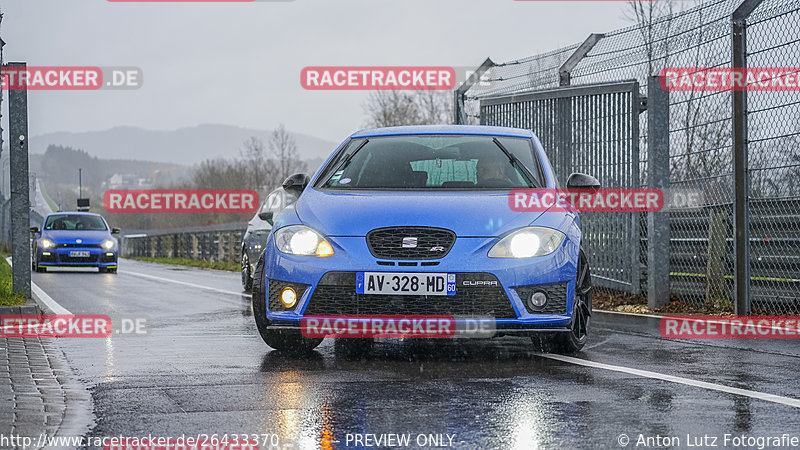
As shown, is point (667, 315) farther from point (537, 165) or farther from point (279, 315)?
point (279, 315)

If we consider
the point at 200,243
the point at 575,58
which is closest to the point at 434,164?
the point at 575,58

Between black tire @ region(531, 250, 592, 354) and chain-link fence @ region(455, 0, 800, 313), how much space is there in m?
3.02

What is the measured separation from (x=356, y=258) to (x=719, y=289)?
5490mm

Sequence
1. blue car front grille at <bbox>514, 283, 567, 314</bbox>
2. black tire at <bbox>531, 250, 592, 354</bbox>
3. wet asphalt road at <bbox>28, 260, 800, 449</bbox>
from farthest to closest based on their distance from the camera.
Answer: black tire at <bbox>531, 250, 592, 354</bbox>, blue car front grille at <bbox>514, 283, 567, 314</bbox>, wet asphalt road at <bbox>28, 260, 800, 449</bbox>

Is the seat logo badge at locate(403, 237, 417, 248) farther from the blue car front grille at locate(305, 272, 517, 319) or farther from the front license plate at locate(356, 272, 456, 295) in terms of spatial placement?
the blue car front grille at locate(305, 272, 517, 319)

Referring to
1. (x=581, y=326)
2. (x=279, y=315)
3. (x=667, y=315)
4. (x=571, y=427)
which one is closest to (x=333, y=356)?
(x=279, y=315)

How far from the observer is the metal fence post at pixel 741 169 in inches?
413

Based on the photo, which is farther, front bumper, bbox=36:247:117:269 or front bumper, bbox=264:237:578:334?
front bumper, bbox=36:247:117:269

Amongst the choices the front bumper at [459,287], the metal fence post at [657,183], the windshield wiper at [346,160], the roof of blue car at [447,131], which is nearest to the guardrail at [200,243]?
the metal fence post at [657,183]

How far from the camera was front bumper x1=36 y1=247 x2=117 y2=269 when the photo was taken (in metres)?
24.1

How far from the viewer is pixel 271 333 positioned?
25.2ft

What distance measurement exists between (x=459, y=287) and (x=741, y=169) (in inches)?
184

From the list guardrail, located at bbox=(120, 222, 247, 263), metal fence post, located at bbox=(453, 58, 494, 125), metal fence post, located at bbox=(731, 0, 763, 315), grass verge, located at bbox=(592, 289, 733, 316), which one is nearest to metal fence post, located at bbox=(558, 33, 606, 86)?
metal fence post, located at bbox=(453, 58, 494, 125)

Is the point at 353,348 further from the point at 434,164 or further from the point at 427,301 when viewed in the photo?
the point at 434,164
